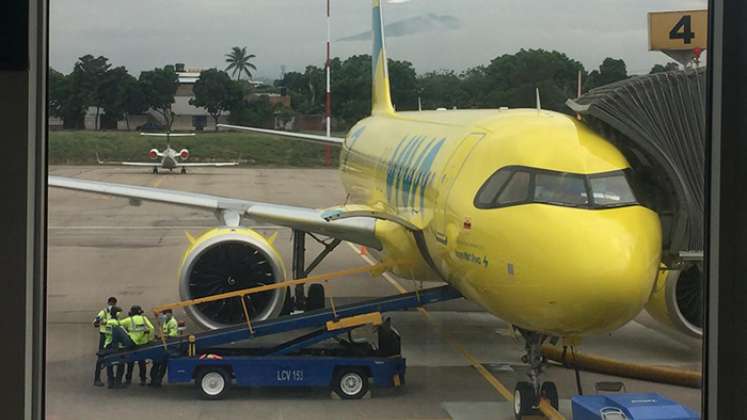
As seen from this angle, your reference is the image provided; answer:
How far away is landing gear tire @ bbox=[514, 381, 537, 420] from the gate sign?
1.87 m

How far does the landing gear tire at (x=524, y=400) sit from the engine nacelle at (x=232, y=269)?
1802 millimetres

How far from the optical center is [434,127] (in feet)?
17.3

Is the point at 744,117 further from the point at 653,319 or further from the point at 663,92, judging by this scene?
the point at 653,319

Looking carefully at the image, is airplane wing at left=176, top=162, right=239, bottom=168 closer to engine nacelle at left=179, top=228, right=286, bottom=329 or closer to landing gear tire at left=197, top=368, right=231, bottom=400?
landing gear tire at left=197, top=368, right=231, bottom=400

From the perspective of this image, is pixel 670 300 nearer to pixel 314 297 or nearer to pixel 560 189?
pixel 560 189

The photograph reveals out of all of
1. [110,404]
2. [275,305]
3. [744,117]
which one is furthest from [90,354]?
[744,117]

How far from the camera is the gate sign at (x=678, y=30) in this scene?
4.89 feet

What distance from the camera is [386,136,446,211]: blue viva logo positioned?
4684 millimetres

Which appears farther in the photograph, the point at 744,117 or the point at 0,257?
the point at 744,117

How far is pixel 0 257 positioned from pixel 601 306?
7.19 ft

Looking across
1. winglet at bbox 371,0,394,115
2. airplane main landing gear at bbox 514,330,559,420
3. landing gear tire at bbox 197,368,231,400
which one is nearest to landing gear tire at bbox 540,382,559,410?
airplane main landing gear at bbox 514,330,559,420

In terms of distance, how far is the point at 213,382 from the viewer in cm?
411

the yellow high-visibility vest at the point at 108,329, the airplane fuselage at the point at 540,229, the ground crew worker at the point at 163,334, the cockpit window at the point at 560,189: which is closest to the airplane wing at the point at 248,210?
the ground crew worker at the point at 163,334

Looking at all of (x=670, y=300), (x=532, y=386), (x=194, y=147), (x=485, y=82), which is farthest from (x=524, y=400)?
(x=194, y=147)
